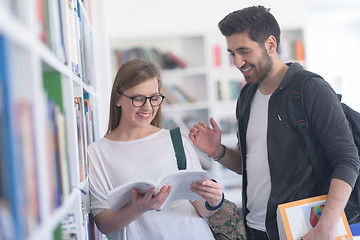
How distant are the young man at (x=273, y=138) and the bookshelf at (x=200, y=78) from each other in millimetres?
2562

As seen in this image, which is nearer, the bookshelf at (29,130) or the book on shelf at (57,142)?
the bookshelf at (29,130)

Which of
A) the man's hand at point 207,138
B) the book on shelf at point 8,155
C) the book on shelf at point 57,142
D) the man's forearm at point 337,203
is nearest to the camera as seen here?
the book on shelf at point 8,155

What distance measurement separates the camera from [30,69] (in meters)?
0.73

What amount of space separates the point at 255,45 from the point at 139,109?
1.87 feet

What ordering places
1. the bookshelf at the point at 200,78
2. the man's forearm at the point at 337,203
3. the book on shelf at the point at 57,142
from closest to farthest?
the book on shelf at the point at 57,142 < the man's forearm at the point at 337,203 < the bookshelf at the point at 200,78

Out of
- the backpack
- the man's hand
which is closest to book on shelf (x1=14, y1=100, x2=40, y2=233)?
the backpack

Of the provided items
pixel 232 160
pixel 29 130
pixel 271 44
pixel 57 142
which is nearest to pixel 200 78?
pixel 232 160

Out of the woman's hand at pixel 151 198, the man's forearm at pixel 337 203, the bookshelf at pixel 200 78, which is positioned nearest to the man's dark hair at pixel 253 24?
the man's forearm at pixel 337 203

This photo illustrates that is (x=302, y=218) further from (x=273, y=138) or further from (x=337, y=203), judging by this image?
(x=273, y=138)

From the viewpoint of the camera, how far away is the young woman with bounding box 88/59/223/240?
1.49 meters

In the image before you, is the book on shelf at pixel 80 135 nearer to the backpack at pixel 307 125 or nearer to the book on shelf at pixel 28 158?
the book on shelf at pixel 28 158

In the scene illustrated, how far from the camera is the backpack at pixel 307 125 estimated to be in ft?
4.98

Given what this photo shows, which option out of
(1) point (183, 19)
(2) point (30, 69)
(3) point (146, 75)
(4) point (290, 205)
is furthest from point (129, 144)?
(1) point (183, 19)

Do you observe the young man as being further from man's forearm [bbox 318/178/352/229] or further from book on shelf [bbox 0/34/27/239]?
book on shelf [bbox 0/34/27/239]
